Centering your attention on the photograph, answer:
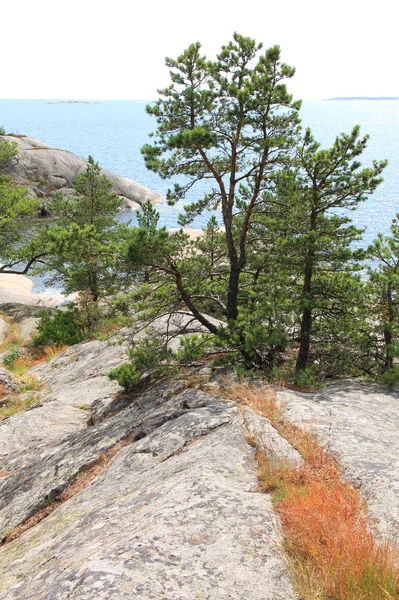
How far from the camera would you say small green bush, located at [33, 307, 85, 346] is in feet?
83.2

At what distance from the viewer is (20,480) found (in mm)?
9281

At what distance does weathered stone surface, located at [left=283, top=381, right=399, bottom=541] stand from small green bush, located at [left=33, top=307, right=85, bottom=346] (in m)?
17.7

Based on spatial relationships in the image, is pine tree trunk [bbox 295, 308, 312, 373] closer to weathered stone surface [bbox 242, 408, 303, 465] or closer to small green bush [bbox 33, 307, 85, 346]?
weathered stone surface [bbox 242, 408, 303, 465]

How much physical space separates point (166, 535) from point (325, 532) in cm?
160

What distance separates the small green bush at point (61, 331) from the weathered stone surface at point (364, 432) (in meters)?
17.7

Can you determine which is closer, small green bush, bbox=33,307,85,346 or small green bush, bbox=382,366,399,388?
small green bush, bbox=382,366,399,388

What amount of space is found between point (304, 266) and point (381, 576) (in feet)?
29.0

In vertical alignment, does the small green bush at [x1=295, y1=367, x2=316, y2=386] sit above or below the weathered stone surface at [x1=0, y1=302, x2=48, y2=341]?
above

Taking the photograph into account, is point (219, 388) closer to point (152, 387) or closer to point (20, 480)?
point (152, 387)

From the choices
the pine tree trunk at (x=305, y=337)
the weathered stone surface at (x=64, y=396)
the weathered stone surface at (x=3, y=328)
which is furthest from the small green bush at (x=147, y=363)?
the weathered stone surface at (x=3, y=328)

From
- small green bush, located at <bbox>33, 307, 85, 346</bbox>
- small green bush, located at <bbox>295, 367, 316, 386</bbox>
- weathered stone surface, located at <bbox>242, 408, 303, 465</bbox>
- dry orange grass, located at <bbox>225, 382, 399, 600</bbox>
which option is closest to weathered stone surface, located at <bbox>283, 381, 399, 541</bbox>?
dry orange grass, located at <bbox>225, 382, 399, 600</bbox>

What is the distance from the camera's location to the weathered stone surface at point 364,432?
5453 millimetres

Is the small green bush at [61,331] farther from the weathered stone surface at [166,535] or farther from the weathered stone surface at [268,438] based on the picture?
the weathered stone surface at [268,438]

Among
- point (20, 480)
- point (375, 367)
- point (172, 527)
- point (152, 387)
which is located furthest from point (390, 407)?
point (20, 480)
